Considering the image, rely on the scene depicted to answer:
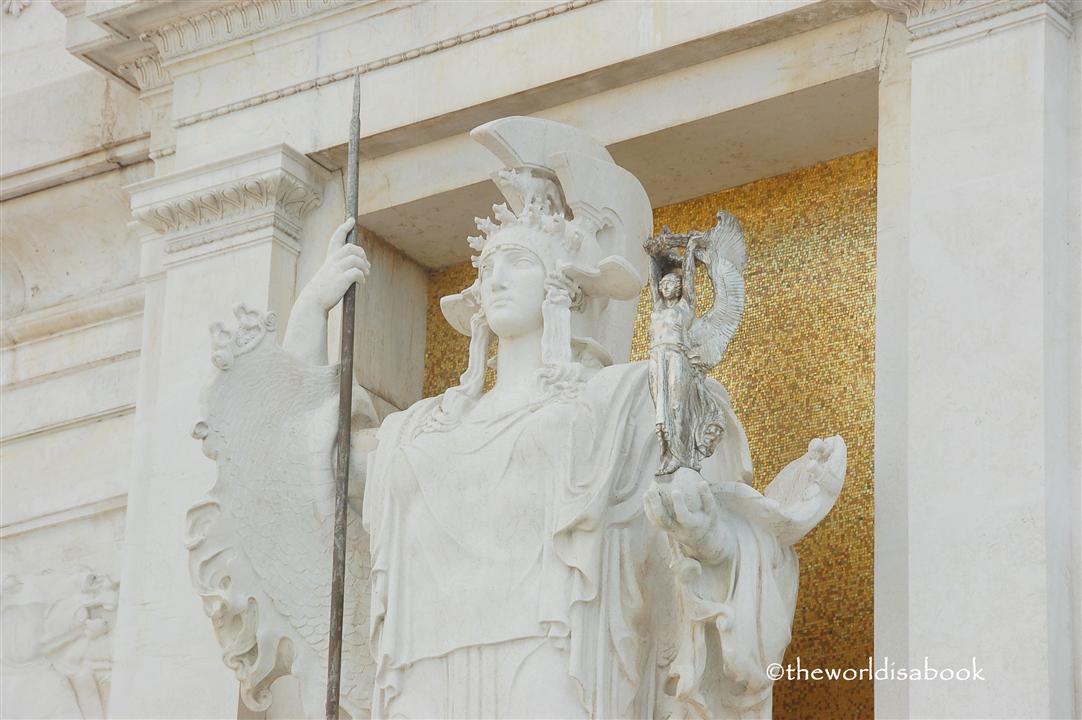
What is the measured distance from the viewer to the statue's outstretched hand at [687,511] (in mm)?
7590

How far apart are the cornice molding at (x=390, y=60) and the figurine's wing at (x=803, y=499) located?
2.13m

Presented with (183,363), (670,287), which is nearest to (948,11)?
(670,287)

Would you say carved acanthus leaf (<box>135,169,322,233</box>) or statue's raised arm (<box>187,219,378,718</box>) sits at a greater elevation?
carved acanthus leaf (<box>135,169,322,233</box>)

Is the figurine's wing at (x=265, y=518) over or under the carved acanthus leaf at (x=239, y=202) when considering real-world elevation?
under

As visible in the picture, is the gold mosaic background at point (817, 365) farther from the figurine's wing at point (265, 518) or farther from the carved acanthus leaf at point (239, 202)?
the figurine's wing at point (265, 518)

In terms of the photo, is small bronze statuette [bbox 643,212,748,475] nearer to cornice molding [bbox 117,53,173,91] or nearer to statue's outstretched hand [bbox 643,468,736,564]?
statue's outstretched hand [bbox 643,468,736,564]

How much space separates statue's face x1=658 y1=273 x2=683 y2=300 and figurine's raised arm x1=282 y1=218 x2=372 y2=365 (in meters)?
1.35

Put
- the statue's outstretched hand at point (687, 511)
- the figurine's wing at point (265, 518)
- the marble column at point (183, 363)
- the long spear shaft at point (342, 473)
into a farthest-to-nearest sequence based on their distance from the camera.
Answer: the marble column at point (183, 363), the figurine's wing at point (265, 518), the long spear shaft at point (342, 473), the statue's outstretched hand at point (687, 511)

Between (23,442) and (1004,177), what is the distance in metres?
4.43

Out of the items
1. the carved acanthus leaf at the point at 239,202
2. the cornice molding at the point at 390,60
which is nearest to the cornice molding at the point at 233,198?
the carved acanthus leaf at the point at 239,202

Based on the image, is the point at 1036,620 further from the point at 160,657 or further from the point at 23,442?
the point at 23,442

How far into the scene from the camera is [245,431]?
8734 millimetres

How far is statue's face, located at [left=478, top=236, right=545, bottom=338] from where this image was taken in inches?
331

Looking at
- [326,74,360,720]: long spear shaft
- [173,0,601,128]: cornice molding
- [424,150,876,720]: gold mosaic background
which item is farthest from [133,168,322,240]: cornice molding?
[424,150,876,720]: gold mosaic background
